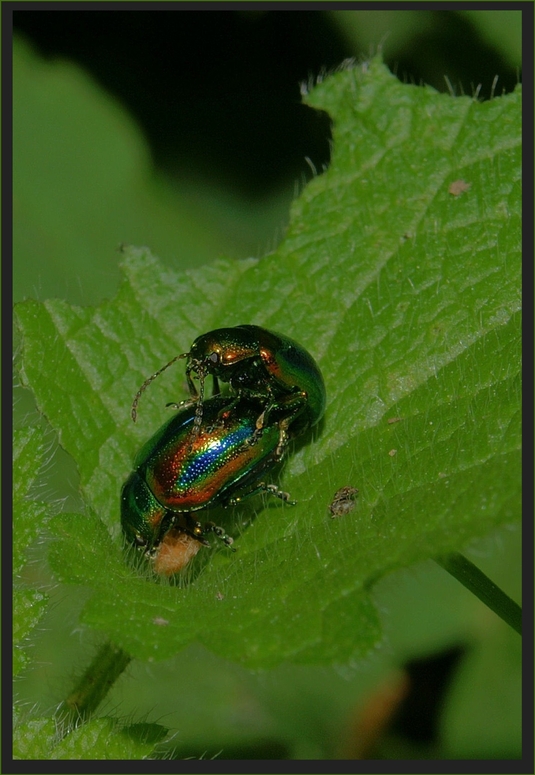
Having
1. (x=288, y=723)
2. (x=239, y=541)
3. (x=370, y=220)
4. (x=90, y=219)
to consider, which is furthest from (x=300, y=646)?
(x=90, y=219)

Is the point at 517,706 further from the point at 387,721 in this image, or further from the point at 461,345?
the point at 461,345

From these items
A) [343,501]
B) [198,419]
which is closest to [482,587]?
[343,501]

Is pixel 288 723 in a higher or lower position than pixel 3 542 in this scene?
lower

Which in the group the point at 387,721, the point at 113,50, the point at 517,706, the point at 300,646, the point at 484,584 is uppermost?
the point at 113,50

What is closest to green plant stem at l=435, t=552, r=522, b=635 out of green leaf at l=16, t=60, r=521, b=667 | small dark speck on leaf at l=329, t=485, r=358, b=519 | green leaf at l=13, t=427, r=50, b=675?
green leaf at l=16, t=60, r=521, b=667

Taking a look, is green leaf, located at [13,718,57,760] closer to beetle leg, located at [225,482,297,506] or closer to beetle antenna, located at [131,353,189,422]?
beetle leg, located at [225,482,297,506]

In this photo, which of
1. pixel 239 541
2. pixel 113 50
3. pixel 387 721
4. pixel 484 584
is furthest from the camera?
pixel 113 50
